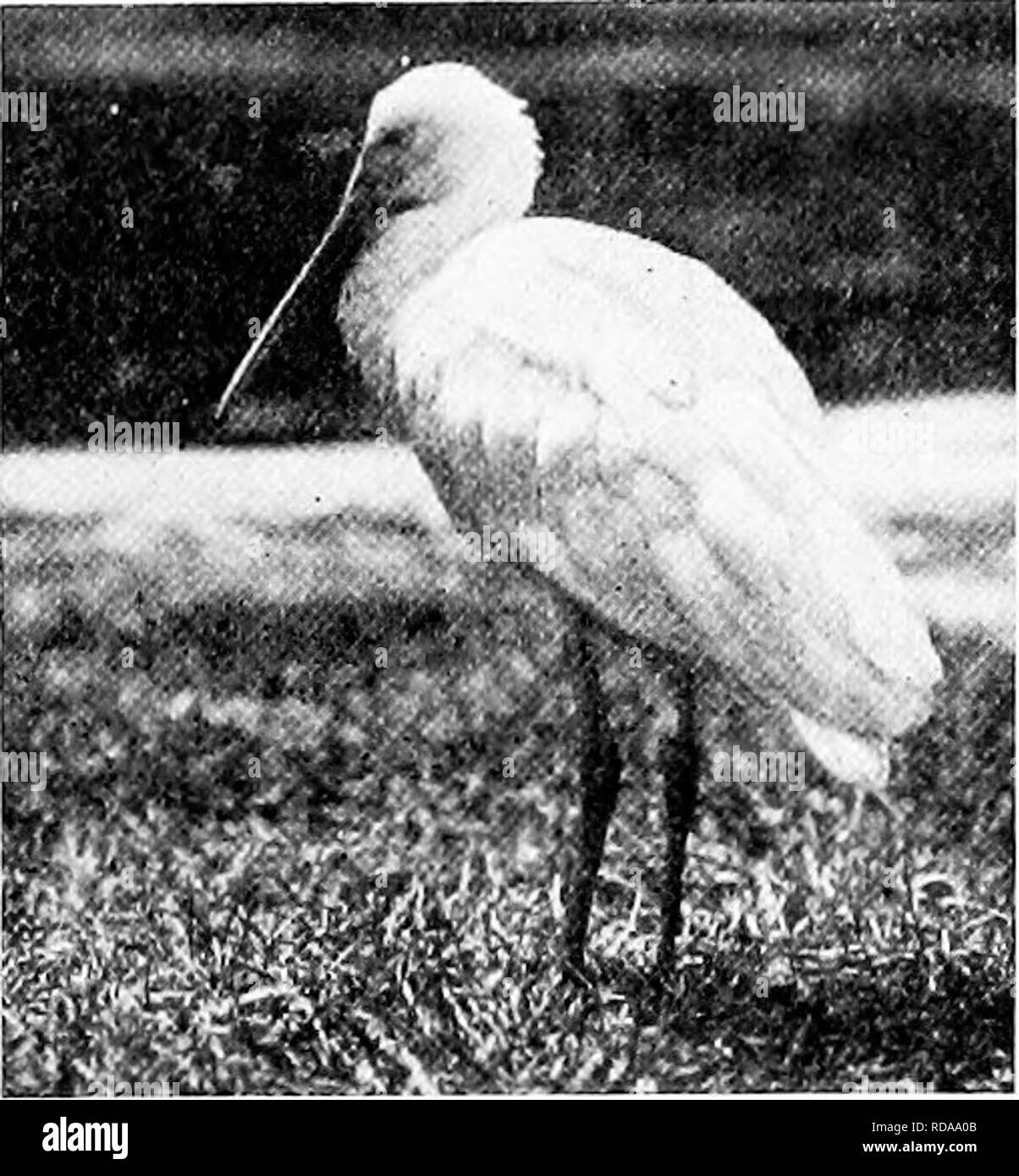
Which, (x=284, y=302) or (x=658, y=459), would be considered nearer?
(x=658, y=459)

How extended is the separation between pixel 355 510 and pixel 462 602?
0.17 m

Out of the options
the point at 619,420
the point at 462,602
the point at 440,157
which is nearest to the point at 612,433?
the point at 619,420

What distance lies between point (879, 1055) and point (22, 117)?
60.0 inches

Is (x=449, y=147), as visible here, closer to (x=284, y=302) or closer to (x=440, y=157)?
(x=440, y=157)

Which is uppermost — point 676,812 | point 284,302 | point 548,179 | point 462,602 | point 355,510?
point 548,179

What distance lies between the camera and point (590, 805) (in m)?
2.92

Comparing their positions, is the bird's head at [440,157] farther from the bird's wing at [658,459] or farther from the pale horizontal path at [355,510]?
the pale horizontal path at [355,510]

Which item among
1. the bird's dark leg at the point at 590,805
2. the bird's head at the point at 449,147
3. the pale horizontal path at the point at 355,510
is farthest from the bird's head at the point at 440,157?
the bird's dark leg at the point at 590,805

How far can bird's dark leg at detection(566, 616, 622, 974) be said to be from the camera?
9.57 feet

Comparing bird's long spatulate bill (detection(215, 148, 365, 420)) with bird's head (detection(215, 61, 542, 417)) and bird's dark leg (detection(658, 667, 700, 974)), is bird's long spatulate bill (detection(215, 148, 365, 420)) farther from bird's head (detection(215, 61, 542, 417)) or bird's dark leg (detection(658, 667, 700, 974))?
bird's dark leg (detection(658, 667, 700, 974))

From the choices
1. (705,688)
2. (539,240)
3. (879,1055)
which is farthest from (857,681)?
(539,240)

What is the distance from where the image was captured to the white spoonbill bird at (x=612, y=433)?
2824 mm

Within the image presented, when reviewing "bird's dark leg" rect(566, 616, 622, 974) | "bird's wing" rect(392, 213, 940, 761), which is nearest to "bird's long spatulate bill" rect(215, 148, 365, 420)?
"bird's wing" rect(392, 213, 940, 761)
